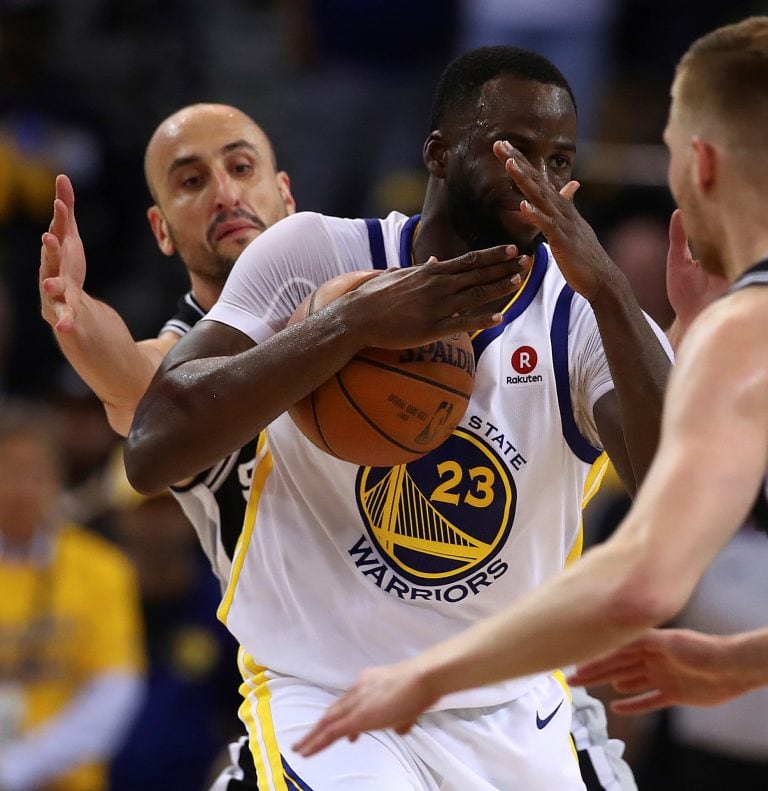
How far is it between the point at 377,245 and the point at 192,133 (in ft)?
3.56

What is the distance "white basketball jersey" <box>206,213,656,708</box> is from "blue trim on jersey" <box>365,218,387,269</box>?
19 cm

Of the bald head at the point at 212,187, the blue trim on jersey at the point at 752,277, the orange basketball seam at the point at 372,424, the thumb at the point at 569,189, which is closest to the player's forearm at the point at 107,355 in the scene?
the bald head at the point at 212,187

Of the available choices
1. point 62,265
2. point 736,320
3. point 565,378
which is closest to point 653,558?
point 736,320

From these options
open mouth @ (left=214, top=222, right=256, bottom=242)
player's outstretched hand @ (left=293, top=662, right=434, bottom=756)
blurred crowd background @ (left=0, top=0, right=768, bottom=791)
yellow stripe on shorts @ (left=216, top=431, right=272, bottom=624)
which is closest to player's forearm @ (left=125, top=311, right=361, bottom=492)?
yellow stripe on shorts @ (left=216, top=431, right=272, bottom=624)

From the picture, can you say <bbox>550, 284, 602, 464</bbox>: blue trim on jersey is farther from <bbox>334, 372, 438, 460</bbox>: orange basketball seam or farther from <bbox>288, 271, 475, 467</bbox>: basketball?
<bbox>334, 372, 438, 460</bbox>: orange basketball seam

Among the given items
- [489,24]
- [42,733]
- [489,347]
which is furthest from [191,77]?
[489,347]

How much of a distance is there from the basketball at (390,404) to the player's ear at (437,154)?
2.15 feet

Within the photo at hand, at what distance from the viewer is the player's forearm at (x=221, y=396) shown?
13.0ft

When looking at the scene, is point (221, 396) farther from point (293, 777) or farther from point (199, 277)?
point (199, 277)

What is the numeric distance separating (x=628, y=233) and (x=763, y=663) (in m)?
5.60

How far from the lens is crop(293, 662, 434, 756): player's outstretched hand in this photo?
9.86 ft

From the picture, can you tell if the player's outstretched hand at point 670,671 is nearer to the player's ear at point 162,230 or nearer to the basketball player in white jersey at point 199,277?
the basketball player in white jersey at point 199,277

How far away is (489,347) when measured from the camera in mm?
4352

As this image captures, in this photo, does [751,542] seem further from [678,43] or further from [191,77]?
[191,77]
